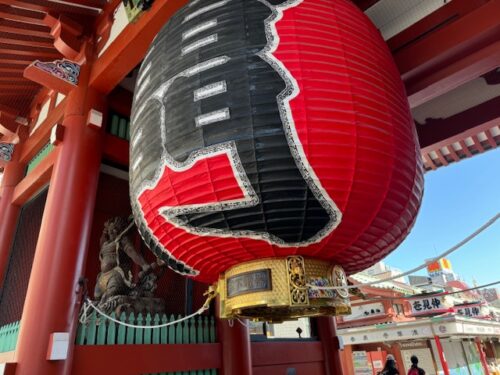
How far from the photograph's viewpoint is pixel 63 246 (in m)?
3.09

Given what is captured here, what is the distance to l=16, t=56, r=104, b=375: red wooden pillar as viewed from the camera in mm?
2766

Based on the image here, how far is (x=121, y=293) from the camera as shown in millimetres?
3408

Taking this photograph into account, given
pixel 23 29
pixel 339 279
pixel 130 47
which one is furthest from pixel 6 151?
pixel 339 279

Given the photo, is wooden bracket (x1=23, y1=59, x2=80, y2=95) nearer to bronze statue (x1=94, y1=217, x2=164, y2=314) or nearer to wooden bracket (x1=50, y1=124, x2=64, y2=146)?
wooden bracket (x1=50, y1=124, x2=64, y2=146)

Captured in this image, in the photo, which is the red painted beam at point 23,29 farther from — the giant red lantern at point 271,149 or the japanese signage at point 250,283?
the japanese signage at point 250,283

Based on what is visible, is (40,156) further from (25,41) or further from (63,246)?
(63,246)

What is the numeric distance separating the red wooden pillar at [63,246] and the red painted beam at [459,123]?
3.66 metres

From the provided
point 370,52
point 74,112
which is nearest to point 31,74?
point 74,112

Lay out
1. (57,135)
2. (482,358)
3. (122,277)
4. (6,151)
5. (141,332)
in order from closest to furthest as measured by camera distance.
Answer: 1. (141,332)
2. (122,277)
3. (57,135)
4. (6,151)
5. (482,358)

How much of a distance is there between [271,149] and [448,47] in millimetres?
2143

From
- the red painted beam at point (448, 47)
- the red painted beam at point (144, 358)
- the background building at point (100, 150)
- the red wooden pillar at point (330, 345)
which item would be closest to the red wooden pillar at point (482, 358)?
the red wooden pillar at point (330, 345)

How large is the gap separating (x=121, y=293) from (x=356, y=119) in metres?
2.81

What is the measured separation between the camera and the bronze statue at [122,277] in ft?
10.9

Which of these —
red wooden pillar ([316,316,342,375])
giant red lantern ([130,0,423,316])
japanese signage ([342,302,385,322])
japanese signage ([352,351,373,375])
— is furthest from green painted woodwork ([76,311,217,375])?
japanese signage ([342,302,385,322])
